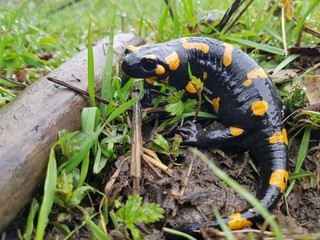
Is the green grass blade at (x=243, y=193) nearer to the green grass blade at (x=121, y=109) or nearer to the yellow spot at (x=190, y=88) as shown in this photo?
the green grass blade at (x=121, y=109)

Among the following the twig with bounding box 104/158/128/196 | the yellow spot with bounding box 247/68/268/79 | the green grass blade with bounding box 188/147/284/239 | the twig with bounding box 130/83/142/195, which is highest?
the green grass blade with bounding box 188/147/284/239

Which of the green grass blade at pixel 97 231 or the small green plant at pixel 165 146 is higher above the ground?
the small green plant at pixel 165 146

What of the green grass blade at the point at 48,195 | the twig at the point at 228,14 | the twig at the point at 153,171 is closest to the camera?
the green grass blade at the point at 48,195

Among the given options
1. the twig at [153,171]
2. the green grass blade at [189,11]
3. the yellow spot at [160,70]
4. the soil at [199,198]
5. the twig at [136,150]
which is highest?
the green grass blade at [189,11]

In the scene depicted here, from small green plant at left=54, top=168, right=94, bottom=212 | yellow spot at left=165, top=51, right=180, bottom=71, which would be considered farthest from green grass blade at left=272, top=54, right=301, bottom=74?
small green plant at left=54, top=168, right=94, bottom=212

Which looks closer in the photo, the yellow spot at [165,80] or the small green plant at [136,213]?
the small green plant at [136,213]

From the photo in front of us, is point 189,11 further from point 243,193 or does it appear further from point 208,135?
point 243,193

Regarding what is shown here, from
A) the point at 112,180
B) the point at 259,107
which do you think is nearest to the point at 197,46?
the point at 259,107

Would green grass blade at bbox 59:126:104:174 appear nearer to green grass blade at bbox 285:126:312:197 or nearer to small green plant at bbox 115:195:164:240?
small green plant at bbox 115:195:164:240

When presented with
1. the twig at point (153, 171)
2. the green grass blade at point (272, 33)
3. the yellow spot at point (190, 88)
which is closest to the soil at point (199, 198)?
the twig at point (153, 171)
